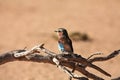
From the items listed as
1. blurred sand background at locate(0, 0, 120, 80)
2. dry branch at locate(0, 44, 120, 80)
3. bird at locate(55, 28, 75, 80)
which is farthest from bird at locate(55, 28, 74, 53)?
blurred sand background at locate(0, 0, 120, 80)

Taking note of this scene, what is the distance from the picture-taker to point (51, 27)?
72.9ft

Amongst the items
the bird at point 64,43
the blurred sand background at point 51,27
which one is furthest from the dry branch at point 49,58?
the blurred sand background at point 51,27

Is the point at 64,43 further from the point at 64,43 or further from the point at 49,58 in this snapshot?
the point at 49,58

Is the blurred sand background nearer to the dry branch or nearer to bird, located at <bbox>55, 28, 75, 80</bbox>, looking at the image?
bird, located at <bbox>55, 28, 75, 80</bbox>

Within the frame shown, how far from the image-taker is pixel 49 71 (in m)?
15.3

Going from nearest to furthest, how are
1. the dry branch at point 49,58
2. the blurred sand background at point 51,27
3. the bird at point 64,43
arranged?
the dry branch at point 49,58
the bird at point 64,43
the blurred sand background at point 51,27

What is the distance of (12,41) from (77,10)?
7323 millimetres

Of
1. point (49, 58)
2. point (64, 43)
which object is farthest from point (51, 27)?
point (49, 58)

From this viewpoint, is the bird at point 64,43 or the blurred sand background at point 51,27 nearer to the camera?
the bird at point 64,43

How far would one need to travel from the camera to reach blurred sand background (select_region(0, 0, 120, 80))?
50.8ft

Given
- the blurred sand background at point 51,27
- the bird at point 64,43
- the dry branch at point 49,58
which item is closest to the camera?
the dry branch at point 49,58

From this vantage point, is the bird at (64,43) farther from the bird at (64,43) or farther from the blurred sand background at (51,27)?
the blurred sand background at (51,27)

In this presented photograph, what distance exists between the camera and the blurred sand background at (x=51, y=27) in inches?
610

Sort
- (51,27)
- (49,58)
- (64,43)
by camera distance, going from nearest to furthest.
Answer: (49,58) → (64,43) → (51,27)
